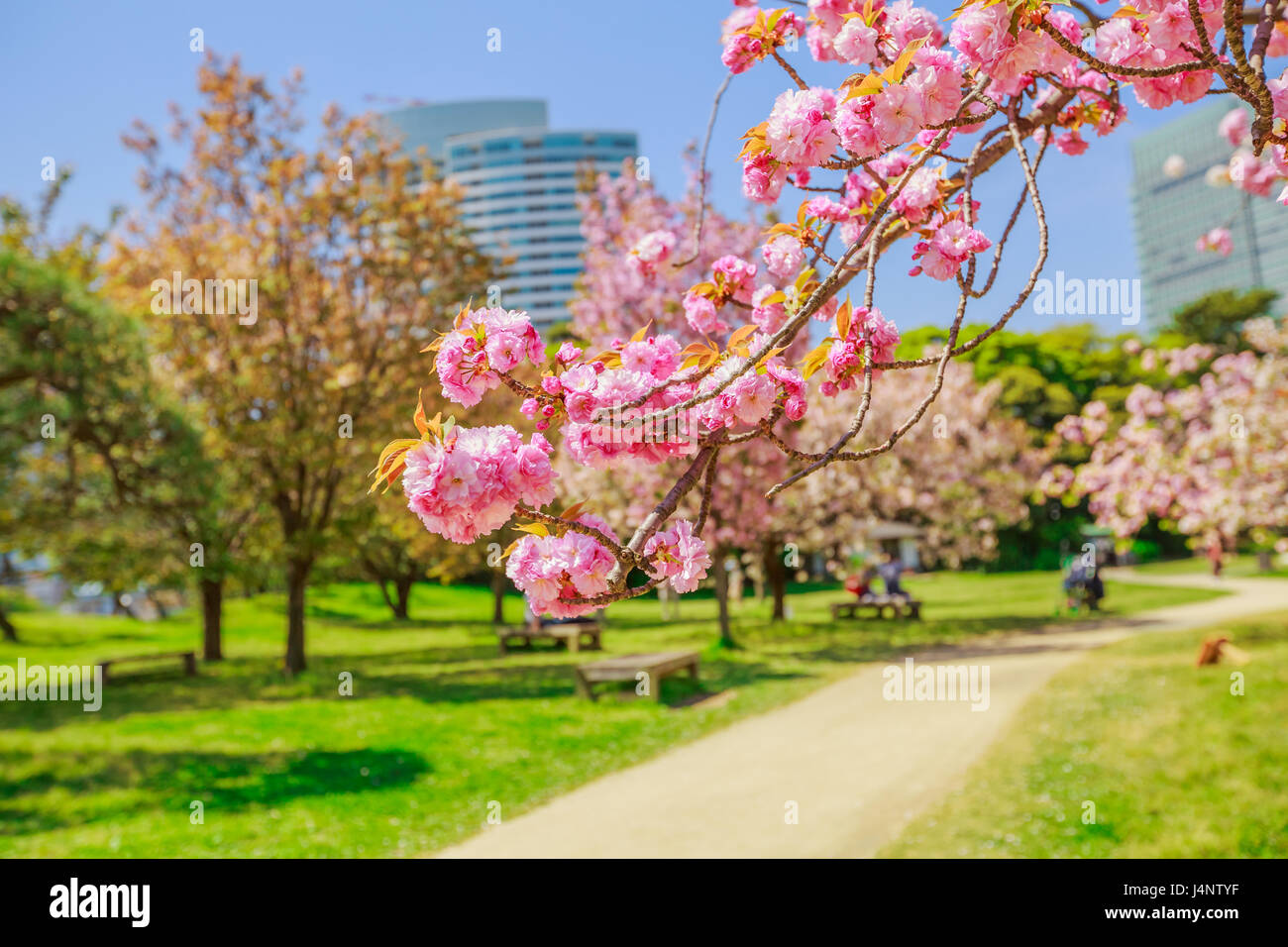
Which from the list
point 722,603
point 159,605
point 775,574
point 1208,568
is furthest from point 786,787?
point 1208,568

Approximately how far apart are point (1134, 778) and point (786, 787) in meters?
2.91

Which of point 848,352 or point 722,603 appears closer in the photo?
point 848,352

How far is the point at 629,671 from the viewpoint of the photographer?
12602mm

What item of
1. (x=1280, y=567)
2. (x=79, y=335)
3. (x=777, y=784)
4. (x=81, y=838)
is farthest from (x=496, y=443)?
(x=1280, y=567)

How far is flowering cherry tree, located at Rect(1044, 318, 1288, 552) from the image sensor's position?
1205cm

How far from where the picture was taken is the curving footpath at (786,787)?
6.68 metres

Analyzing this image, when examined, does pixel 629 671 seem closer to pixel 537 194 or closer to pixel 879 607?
pixel 879 607

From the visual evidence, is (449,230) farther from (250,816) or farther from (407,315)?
(250,816)

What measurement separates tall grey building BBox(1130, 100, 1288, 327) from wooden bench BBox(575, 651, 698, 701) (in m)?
149

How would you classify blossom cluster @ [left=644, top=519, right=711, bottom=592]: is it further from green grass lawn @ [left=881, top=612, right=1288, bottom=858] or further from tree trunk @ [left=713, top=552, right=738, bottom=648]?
tree trunk @ [left=713, top=552, right=738, bottom=648]

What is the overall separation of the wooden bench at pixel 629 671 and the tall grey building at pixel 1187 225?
5862 inches

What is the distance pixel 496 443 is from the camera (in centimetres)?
189

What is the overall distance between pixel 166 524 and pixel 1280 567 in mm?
36192

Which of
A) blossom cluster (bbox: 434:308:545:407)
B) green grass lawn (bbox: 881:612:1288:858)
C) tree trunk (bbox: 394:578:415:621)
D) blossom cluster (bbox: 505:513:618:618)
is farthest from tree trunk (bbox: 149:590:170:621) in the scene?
blossom cluster (bbox: 505:513:618:618)
